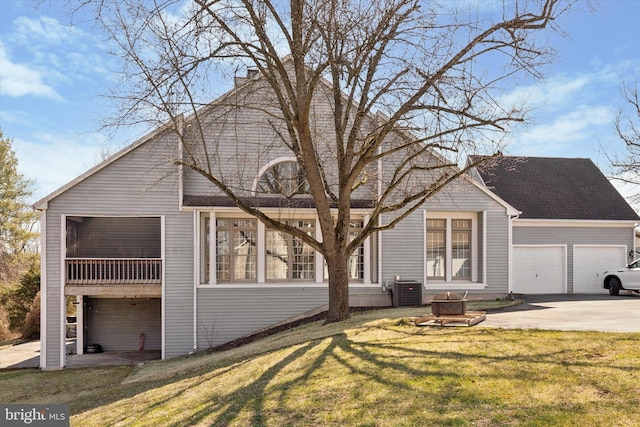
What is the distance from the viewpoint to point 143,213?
14828mm

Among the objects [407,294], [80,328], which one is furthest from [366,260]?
[80,328]

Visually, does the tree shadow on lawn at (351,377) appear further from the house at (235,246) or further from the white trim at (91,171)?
the white trim at (91,171)

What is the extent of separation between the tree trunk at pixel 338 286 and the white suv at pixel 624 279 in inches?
462

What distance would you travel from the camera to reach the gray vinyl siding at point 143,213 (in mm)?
14536

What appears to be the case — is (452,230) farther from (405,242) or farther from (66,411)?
(66,411)

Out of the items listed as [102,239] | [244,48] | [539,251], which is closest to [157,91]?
[244,48]

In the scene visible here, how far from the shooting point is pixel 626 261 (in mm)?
20047

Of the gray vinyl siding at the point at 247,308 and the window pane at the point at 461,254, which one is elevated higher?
the window pane at the point at 461,254

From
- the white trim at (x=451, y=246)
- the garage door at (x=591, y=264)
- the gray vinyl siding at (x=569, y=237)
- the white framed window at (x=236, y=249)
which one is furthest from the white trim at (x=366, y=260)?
the garage door at (x=591, y=264)

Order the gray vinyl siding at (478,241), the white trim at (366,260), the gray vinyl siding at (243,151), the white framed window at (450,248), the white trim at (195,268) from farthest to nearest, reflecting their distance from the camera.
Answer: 1. the white framed window at (450,248)
2. the gray vinyl siding at (478,241)
3. the white trim at (366,260)
4. the gray vinyl siding at (243,151)
5. the white trim at (195,268)

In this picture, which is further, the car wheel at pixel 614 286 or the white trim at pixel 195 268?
the car wheel at pixel 614 286

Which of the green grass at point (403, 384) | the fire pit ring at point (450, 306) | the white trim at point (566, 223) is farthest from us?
the white trim at point (566, 223)

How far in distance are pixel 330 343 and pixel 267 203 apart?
279 inches

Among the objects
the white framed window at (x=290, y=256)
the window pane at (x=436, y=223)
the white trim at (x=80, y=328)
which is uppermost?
the window pane at (x=436, y=223)
